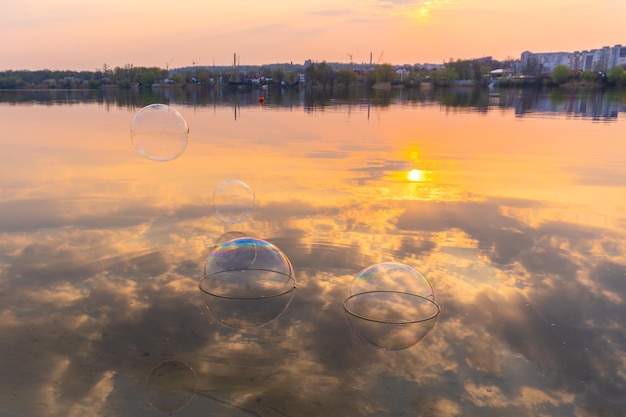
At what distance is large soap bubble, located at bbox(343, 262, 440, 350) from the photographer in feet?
25.1

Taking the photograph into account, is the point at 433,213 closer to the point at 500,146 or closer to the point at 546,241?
the point at 546,241

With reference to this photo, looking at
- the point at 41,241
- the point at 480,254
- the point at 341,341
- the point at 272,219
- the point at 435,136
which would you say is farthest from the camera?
the point at 435,136

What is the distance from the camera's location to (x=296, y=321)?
8.02m

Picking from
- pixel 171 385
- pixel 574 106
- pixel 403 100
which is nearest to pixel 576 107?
pixel 574 106

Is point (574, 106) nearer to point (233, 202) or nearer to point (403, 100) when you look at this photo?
point (403, 100)

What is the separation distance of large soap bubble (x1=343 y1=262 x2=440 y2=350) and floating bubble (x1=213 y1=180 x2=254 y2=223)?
13.3ft

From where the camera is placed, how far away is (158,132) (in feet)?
39.2

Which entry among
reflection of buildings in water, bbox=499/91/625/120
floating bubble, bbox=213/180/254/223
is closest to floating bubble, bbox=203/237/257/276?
floating bubble, bbox=213/180/254/223

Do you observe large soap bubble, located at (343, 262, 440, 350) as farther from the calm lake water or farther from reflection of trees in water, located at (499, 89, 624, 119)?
reflection of trees in water, located at (499, 89, 624, 119)

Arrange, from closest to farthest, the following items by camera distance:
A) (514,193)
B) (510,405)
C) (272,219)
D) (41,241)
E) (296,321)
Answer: (510,405), (296,321), (41,241), (272,219), (514,193)

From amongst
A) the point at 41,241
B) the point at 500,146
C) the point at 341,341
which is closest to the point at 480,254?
the point at 341,341

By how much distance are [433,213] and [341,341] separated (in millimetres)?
7045

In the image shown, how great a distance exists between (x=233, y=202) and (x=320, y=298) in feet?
13.4

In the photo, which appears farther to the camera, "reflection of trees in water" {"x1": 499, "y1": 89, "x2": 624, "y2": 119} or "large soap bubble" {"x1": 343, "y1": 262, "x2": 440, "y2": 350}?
"reflection of trees in water" {"x1": 499, "y1": 89, "x2": 624, "y2": 119}
